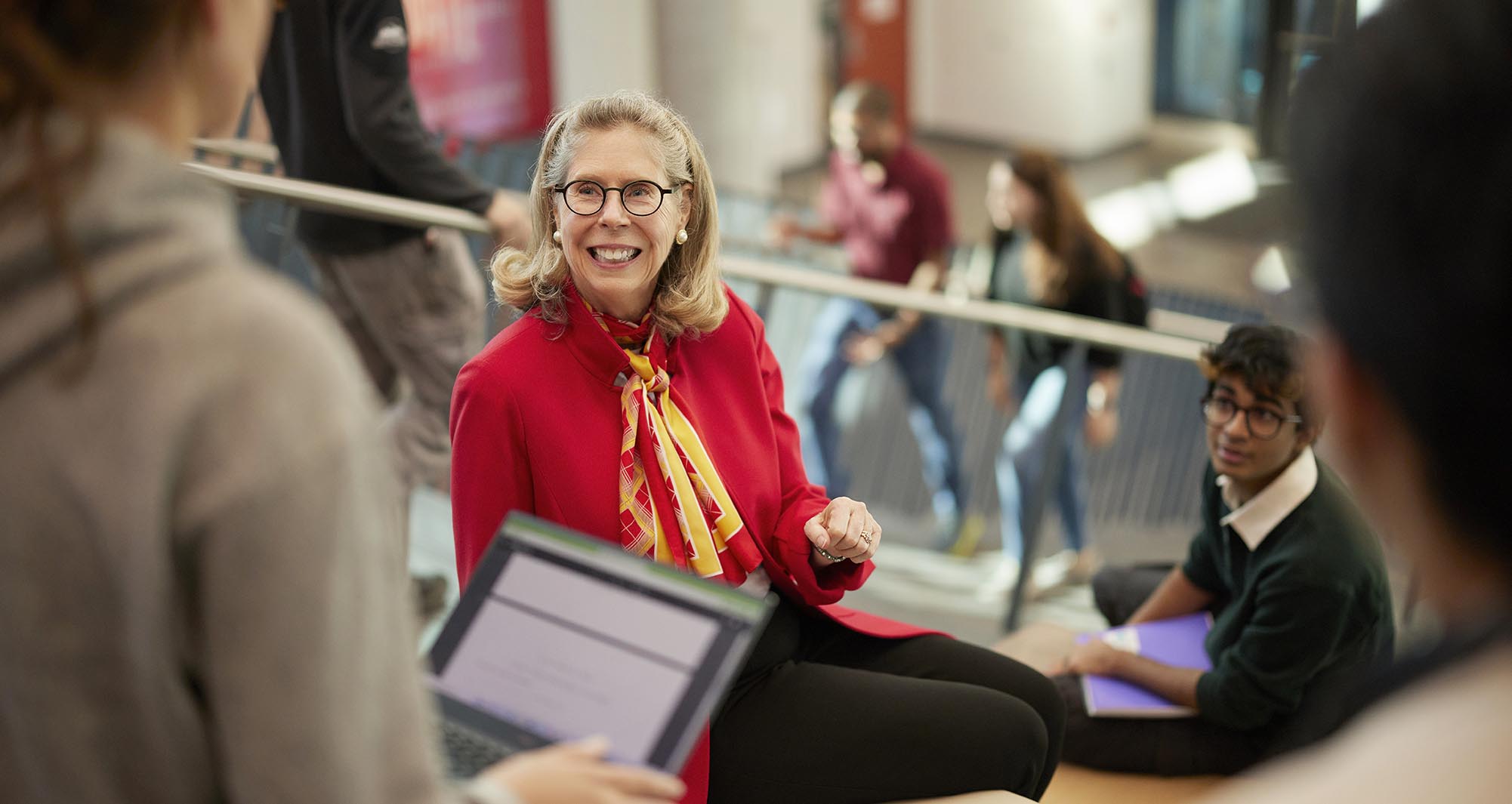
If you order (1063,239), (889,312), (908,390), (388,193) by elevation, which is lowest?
(908,390)

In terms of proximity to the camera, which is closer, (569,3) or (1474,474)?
(1474,474)

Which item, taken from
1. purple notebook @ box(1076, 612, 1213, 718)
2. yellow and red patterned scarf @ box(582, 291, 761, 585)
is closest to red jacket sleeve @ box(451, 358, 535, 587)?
yellow and red patterned scarf @ box(582, 291, 761, 585)

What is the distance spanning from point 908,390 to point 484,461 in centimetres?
414

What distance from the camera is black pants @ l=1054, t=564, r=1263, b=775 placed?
8.04ft

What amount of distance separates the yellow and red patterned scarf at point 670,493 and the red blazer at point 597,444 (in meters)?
0.02

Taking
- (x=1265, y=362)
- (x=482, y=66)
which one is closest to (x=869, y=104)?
(x=1265, y=362)

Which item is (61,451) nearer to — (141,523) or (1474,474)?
(141,523)

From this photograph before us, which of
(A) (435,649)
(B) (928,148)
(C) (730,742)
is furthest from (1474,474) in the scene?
(B) (928,148)

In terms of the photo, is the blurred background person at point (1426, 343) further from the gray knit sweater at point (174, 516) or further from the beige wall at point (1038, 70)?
the beige wall at point (1038, 70)

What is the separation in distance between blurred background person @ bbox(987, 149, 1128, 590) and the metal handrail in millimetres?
1187

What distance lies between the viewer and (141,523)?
2.71 ft

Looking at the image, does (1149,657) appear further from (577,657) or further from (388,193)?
(388,193)

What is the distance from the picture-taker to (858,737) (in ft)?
6.80

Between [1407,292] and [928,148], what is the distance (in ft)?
41.5
